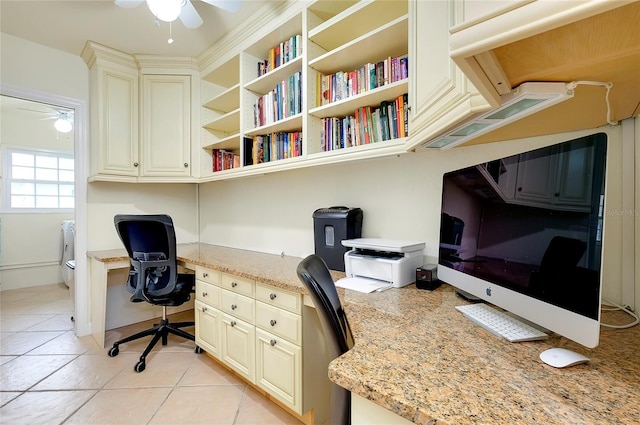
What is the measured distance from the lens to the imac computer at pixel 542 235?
0.62 metres

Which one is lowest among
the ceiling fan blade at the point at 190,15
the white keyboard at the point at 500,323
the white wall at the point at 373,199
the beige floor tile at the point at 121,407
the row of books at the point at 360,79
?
the beige floor tile at the point at 121,407

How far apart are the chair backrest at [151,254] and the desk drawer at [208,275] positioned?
0.73 feet

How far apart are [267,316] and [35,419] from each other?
141 cm

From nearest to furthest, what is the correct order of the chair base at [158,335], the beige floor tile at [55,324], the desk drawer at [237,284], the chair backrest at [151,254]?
the desk drawer at [237,284]
the chair backrest at [151,254]
the chair base at [158,335]
the beige floor tile at [55,324]

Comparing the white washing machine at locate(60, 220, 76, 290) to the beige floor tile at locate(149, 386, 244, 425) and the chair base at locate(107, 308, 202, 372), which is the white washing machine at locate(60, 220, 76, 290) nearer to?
the chair base at locate(107, 308, 202, 372)

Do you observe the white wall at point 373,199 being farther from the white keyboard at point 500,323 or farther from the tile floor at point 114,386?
the tile floor at point 114,386

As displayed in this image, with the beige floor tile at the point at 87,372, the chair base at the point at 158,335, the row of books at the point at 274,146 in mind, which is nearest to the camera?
the beige floor tile at the point at 87,372

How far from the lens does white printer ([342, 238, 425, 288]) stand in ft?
4.39

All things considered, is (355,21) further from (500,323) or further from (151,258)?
(151,258)

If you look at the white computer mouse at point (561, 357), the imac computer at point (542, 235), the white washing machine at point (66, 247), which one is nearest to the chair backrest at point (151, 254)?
the imac computer at point (542, 235)

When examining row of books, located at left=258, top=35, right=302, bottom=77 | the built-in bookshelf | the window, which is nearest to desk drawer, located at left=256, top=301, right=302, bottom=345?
the built-in bookshelf

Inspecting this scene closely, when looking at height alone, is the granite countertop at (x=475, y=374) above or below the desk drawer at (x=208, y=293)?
above

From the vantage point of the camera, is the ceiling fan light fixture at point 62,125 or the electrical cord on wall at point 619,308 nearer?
the electrical cord on wall at point 619,308

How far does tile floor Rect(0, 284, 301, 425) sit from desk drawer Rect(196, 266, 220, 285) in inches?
26.1
